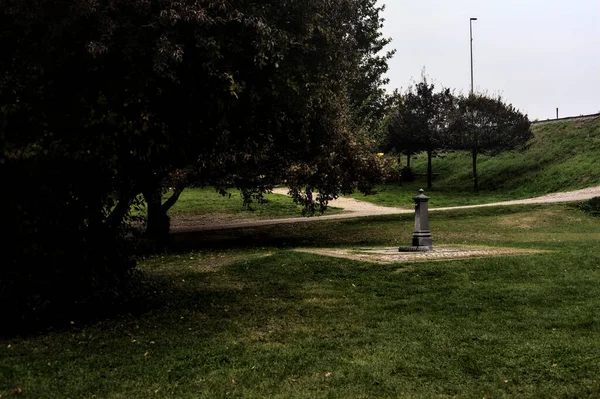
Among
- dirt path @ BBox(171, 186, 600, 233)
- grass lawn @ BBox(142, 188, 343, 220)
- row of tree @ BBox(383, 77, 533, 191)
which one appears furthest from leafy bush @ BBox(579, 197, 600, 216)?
row of tree @ BBox(383, 77, 533, 191)

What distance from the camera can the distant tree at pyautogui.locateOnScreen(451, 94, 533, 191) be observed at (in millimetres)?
37094

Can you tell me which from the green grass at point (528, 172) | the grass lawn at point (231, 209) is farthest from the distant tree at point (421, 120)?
→ the grass lawn at point (231, 209)

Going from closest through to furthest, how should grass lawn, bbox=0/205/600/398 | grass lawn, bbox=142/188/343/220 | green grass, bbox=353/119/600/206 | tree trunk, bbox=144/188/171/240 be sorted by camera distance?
grass lawn, bbox=0/205/600/398 → tree trunk, bbox=144/188/171/240 → grass lawn, bbox=142/188/343/220 → green grass, bbox=353/119/600/206

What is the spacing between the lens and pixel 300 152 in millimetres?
16203

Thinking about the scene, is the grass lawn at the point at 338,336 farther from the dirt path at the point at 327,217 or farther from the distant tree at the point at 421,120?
the distant tree at the point at 421,120

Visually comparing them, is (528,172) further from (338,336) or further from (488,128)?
(338,336)

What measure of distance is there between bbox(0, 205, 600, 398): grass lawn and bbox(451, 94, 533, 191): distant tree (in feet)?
82.4

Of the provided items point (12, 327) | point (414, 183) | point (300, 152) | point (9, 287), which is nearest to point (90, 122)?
point (9, 287)

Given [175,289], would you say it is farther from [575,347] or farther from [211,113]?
[575,347]

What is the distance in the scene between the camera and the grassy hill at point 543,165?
31.8m

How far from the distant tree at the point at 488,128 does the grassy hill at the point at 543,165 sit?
1.42m

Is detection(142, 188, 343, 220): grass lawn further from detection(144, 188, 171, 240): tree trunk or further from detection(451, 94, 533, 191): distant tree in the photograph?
detection(451, 94, 533, 191): distant tree

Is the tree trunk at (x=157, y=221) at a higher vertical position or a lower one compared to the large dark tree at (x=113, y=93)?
lower

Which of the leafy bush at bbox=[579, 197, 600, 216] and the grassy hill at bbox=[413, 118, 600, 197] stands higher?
the grassy hill at bbox=[413, 118, 600, 197]
